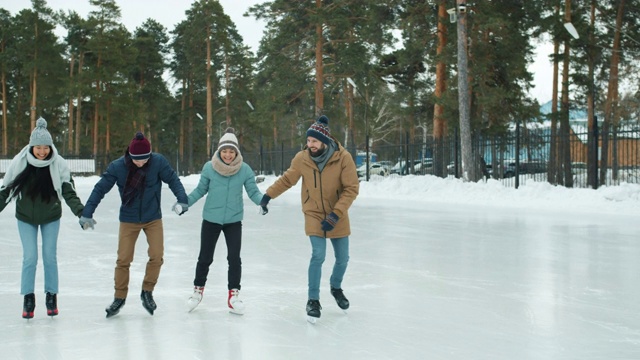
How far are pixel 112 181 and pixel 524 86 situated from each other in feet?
94.6

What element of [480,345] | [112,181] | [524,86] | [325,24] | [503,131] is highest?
[325,24]

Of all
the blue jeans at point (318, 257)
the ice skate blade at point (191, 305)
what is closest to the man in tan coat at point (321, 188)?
the blue jeans at point (318, 257)

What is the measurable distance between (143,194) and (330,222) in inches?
58.1

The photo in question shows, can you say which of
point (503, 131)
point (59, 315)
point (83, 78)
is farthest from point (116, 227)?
point (83, 78)

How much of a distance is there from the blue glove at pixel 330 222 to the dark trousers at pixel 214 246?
78cm

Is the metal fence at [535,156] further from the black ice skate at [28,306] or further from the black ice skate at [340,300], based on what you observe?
the black ice skate at [28,306]

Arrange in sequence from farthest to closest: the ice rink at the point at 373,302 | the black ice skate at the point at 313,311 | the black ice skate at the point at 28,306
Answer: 1. the black ice skate at the point at 28,306
2. the black ice skate at the point at 313,311
3. the ice rink at the point at 373,302

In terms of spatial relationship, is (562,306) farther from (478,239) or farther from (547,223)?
(547,223)

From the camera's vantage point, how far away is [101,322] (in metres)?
5.31

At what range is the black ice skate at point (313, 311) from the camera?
5285mm

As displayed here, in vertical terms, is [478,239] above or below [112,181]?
below

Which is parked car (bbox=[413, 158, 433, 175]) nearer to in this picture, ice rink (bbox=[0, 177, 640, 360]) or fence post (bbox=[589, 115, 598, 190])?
fence post (bbox=[589, 115, 598, 190])

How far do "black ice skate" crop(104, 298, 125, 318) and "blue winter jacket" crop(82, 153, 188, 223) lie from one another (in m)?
0.66

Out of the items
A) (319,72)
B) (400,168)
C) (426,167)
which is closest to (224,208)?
(426,167)
